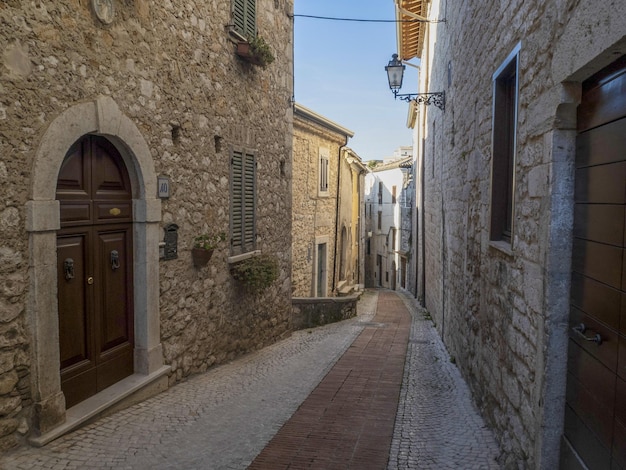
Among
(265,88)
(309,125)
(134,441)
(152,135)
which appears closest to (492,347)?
(134,441)

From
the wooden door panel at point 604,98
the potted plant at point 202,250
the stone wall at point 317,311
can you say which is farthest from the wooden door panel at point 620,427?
the stone wall at point 317,311

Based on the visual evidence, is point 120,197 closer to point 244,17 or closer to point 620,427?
point 244,17

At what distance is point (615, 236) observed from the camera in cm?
223

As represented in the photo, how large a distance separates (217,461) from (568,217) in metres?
2.76

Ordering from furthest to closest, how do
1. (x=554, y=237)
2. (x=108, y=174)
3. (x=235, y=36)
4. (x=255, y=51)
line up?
(x=255, y=51) < (x=235, y=36) < (x=108, y=174) < (x=554, y=237)

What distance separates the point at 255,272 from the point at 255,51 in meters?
2.88

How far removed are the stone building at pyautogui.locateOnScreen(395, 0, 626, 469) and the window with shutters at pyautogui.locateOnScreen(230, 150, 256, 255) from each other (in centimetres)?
322

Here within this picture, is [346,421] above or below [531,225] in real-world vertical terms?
below

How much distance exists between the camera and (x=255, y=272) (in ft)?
22.7

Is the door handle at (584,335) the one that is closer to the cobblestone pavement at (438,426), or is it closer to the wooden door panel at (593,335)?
the wooden door panel at (593,335)

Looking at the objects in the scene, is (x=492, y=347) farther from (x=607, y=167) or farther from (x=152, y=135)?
(x=152, y=135)

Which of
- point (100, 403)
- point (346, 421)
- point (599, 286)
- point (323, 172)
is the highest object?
point (323, 172)

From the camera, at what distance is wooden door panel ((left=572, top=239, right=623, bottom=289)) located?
2223 millimetres

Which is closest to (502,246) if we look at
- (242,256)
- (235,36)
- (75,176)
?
(75,176)
